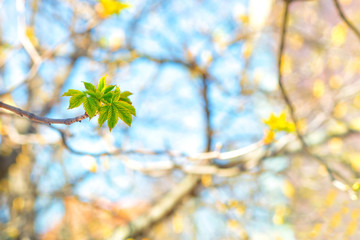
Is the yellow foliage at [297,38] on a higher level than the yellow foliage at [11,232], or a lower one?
lower

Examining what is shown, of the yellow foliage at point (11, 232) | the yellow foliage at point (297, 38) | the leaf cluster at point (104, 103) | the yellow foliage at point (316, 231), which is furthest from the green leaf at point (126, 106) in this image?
the yellow foliage at point (297, 38)

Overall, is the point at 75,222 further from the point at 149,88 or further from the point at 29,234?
the point at 149,88

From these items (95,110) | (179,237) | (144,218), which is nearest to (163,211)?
(144,218)

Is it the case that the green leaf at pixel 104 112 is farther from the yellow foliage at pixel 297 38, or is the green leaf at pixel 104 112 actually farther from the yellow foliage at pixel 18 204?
the yellow foliage at pixel 297 38

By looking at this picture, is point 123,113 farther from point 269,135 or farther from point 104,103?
point 269,135

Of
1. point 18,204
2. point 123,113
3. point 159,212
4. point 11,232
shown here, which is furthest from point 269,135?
point 18,204

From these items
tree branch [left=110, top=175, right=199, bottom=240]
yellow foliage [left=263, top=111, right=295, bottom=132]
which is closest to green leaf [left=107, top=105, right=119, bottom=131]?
yellow foliage [left=263, top=111, right=295, bottom=132]
